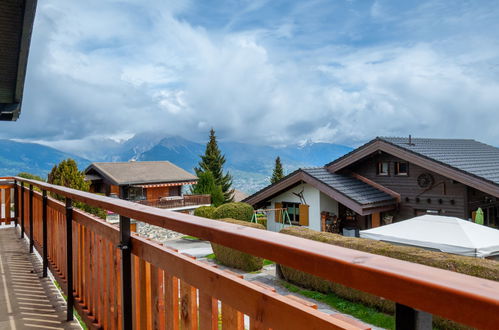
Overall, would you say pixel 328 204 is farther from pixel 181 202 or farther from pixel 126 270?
pixel 126 270

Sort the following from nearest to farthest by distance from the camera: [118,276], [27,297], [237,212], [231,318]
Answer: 1. [231,318]
2. [118,276]
3. [27,297]
4. [237,212]

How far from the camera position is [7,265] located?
4305 mm

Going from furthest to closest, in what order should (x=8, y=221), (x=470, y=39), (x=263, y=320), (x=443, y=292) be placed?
1. (x=470, y=39)
2. (x=8, y=221)
3. (x=263, y=320)
4. (x=443, y=292)

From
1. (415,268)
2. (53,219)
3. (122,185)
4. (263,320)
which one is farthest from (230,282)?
(122,185)

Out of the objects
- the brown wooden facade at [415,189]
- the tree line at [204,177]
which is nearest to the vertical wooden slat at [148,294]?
the tree line at [204,177]

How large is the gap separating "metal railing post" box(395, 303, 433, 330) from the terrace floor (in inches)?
109

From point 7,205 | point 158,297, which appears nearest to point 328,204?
point 7,205

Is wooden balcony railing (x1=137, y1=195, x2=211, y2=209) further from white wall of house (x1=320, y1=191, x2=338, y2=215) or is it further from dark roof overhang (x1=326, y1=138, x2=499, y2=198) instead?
white wall of house (x1=320, y1=191, x2=338, y2=215)

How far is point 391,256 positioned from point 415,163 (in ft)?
27.3

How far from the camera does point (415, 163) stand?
15.7m

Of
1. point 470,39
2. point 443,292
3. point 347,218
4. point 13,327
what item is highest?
point 470,39

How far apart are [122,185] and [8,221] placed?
2346cm

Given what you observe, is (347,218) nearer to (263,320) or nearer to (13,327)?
(13,327)

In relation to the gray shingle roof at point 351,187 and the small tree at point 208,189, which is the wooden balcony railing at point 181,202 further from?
the gray shingle roof at point 351,187
